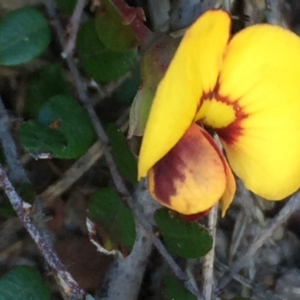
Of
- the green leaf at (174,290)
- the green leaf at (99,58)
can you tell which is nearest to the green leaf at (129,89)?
the green leaf at (99,58)

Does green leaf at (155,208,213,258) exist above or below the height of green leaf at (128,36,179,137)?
below

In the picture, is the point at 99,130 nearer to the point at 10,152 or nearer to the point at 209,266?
the point at 10,152

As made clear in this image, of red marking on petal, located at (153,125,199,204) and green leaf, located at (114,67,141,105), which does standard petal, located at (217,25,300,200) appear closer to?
red marking on petal, located at (153,125,199,204)

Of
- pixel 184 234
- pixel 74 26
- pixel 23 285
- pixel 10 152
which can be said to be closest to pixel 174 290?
pixel 184 234

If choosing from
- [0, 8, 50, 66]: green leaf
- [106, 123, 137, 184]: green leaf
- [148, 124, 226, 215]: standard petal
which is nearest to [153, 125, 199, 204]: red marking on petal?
[148, 124, 226, 215]: standard petal

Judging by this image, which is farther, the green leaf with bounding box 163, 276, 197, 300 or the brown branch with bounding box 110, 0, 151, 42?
the green leaf with bounding box 163, 276, 197, 300

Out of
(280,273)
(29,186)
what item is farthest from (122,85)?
(280,273)

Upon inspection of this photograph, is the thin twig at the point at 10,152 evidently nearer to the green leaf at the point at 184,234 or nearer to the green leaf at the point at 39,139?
the green leaf at the point at 39,139
